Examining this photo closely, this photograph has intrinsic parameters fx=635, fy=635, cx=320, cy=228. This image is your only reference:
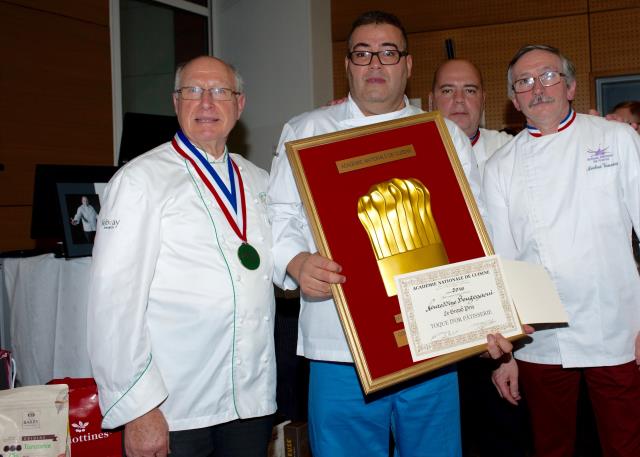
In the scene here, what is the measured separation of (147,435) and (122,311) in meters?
0.36

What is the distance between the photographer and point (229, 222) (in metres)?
1.97

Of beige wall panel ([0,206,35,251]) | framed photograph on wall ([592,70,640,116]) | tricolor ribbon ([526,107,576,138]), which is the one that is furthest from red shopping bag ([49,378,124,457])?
framed photograph on wall ([592,70,640,116])

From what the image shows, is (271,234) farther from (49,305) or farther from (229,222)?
(49,305)

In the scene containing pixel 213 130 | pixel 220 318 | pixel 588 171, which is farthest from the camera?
pixel 588 171

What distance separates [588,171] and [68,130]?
3867mm

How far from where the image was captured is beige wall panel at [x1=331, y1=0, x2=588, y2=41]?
5.09 metres

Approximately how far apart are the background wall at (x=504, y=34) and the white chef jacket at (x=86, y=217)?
3.51 metres

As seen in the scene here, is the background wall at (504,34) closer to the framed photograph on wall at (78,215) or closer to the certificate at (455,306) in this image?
the framed photograph on wall at (78,215)

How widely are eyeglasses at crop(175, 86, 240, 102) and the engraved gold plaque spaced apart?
58 centimetres

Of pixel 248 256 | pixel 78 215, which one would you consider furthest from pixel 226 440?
pixel 78 215

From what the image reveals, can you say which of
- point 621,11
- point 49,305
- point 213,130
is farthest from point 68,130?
point 621,11

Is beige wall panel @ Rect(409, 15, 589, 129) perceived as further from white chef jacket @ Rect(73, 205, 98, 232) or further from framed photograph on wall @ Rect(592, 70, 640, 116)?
white chef jacket @ Rect(73, 205, 98, 232)

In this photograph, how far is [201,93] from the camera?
6.72 ft

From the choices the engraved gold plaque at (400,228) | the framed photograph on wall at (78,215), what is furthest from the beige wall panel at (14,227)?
the engraved gold plaque at (400,228)
